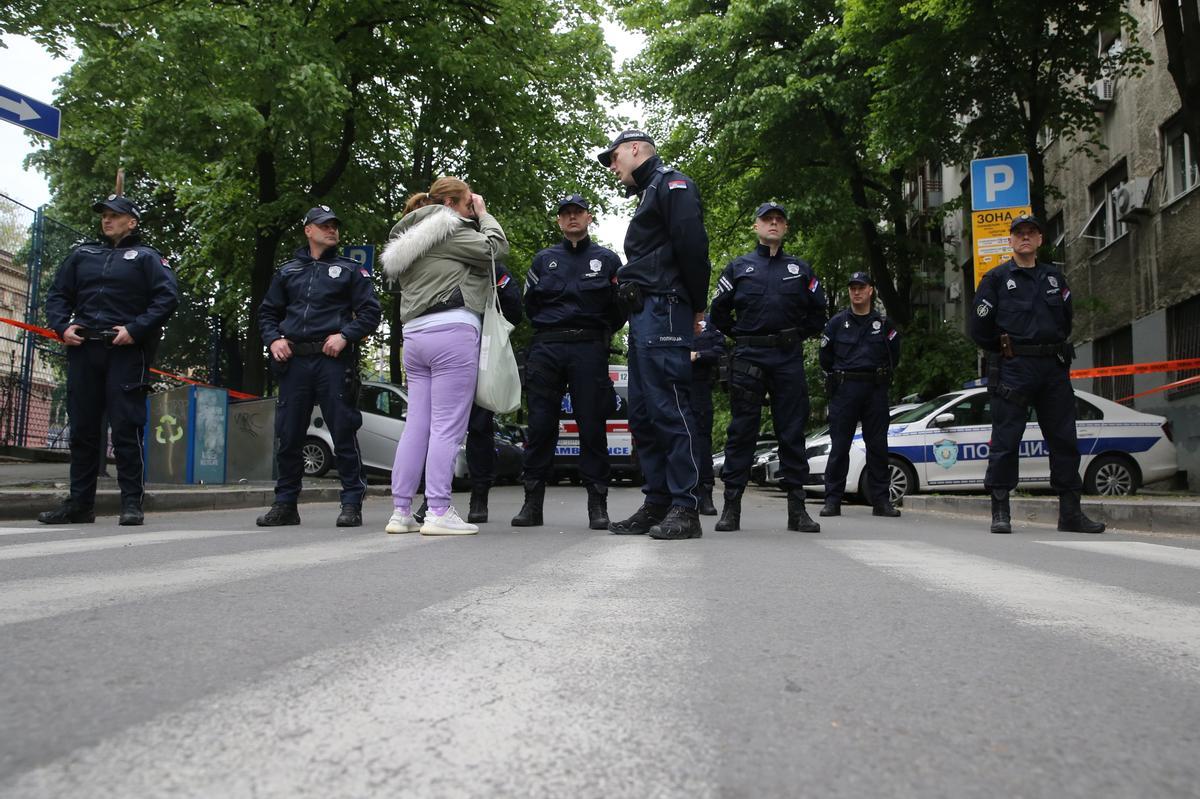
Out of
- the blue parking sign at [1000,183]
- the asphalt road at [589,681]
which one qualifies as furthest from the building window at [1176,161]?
the asphalt road at [589,681]

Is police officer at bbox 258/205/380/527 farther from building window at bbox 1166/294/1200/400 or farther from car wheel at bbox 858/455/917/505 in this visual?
building window at bbox 1166/294/1200/400

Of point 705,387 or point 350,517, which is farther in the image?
point 705,387

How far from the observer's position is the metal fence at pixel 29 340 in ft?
43.8

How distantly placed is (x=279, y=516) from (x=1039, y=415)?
5.41 metres

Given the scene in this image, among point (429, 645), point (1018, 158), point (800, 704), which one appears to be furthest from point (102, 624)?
point (1018, 158)

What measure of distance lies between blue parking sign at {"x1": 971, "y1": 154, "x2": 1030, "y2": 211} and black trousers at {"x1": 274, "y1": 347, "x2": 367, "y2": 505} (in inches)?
334

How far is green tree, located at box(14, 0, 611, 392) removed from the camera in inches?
511

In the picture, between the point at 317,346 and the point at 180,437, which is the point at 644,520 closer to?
the point at 317,346

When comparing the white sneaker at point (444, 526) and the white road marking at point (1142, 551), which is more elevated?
the white sneaker at point (444, 526)

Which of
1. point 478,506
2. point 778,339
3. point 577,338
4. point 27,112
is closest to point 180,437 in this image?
point 27,112

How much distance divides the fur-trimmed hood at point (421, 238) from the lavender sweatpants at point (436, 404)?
1.37 ft

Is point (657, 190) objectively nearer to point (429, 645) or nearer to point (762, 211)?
point (762, 211)

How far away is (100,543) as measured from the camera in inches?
197

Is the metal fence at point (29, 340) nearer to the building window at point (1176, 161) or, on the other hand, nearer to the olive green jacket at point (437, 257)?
the olive green jacket at point (437, 257)
